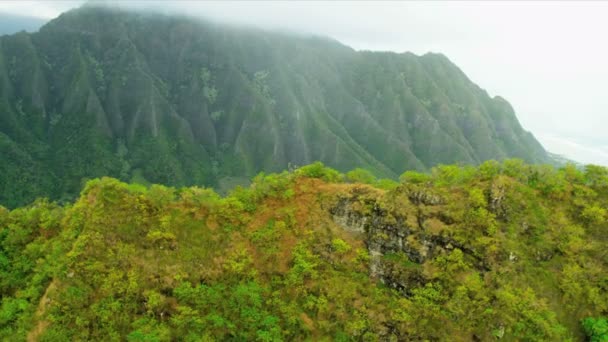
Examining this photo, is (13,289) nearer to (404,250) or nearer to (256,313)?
(256,313)

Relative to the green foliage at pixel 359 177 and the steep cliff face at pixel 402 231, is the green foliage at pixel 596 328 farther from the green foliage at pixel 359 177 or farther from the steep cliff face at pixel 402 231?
the green foliage at pixel 359 177

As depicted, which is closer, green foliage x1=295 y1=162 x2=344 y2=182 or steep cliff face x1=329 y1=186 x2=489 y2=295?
steep cliff face x1=329 y1=186 x2=489 y2=295

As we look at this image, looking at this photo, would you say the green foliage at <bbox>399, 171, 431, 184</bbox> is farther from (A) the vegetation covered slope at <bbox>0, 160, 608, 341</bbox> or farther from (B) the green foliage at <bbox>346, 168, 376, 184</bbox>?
(B) the green foliage at <bbox>346, 168, 376, 184</bbox>

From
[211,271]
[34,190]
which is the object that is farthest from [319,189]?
[34,190]

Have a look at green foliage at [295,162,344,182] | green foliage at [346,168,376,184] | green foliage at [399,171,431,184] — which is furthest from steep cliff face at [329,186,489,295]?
green foliage at [346,168,376,184]

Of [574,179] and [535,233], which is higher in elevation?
[574,179]

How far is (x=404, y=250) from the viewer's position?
4253cm

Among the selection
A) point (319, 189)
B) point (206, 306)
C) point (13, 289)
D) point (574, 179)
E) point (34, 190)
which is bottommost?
point (34, 190)

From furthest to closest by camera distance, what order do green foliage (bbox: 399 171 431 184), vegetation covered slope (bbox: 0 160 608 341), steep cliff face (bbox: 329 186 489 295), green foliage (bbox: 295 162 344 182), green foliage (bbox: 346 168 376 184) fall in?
green foliage (bbox: 346 168 376 184)
green foliage (bbox: 295 162 344 182)
green foliage (bbox: 399 171 431 184)
steep cliff face (bbox: 329 186 489 295)
vegetation covered slope (bbox: 0 160 608 341)

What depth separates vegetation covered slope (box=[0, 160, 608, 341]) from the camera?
37844 millimetres

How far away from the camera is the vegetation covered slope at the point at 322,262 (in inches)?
1490

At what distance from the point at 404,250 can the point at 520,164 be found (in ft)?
58.4

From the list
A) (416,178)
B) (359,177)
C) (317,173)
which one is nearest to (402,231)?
(416,178)

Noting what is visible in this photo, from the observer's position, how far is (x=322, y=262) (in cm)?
4359
